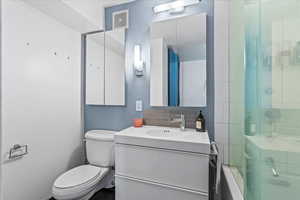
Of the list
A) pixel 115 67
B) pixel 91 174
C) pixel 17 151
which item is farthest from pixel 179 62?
pixel 17 151

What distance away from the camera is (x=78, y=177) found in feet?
4.49

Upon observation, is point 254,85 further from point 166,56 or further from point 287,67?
point 166,56

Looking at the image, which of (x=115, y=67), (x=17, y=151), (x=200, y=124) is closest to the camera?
(x=17, y=151)

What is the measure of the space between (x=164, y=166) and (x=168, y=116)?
0.56 metres

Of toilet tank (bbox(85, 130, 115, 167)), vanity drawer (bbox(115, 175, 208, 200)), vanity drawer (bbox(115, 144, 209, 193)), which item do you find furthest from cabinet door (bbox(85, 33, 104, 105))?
vanity drawer (bbox(115, 175, 208, 200))

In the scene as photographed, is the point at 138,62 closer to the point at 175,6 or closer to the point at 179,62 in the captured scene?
the point at 179,62

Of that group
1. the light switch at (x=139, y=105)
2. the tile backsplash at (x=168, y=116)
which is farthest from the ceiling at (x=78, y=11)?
the tile backsplash at (x=168, y=116)

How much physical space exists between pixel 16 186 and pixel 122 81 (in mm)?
1345

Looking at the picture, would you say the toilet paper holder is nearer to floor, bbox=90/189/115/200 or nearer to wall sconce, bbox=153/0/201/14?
floor, bbox=90/189/115/200

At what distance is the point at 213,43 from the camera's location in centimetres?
141

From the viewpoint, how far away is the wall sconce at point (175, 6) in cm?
148

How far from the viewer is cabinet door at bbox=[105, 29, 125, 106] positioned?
176 cm

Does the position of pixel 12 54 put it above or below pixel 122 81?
above

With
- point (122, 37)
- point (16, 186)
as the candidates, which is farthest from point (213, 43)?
point (16, 186)
